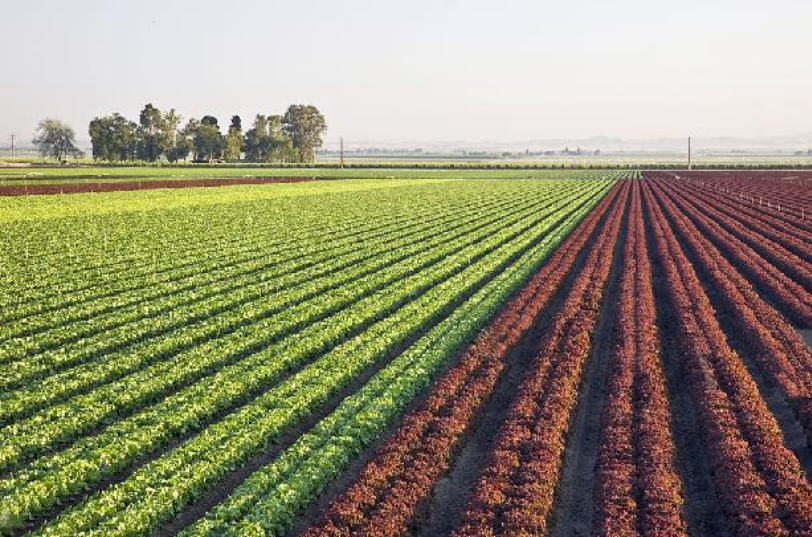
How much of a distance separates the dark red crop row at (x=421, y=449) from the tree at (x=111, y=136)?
16575 centimetres

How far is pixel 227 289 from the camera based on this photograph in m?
24.5

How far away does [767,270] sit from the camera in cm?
2805

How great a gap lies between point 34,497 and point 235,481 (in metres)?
2.79

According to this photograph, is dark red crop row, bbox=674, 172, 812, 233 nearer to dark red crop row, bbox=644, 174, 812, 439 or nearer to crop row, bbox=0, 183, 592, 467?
dark red crop row, bbox=644, 174, 812, 439

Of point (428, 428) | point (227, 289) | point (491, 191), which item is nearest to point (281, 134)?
point (491, 191)

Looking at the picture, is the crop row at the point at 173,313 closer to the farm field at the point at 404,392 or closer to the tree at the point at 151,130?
the farm field at the point at 404,392

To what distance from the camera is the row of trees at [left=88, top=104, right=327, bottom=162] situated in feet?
558

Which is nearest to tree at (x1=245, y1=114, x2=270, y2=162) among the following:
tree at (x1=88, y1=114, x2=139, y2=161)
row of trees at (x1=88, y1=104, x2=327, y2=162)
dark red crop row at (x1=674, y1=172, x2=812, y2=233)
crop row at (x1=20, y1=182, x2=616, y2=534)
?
row of trees at (x1=88, y1=104, x2=327, y2=162)

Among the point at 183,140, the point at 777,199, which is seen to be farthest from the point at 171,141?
the point at 777,199

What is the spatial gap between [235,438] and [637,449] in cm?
653

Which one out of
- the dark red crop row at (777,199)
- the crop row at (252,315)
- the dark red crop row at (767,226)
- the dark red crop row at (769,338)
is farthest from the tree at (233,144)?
the dark red crop row at (769,338)

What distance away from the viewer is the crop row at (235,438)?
395 inches

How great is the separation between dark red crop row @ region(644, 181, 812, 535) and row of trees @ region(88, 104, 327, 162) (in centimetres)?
16658

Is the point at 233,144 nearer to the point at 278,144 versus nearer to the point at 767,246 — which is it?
the point at 278,144
